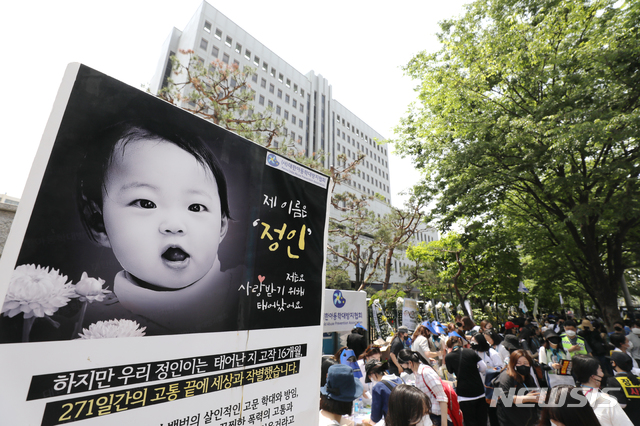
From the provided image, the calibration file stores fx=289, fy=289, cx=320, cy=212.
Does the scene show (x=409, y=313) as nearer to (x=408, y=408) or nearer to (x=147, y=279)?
(x=408, y=408)

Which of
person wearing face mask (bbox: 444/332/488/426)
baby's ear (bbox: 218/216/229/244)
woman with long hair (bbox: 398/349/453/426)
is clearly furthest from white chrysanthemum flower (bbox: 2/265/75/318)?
person wearing face mask (bbox: 444/332/488/426)

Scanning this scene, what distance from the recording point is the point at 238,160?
1.99 m

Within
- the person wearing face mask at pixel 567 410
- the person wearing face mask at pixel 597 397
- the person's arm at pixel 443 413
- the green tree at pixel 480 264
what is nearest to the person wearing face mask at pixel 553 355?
the person wearing face mask at pixel 597 397

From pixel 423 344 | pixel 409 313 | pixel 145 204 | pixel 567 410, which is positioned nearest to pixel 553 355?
pixel 423 344

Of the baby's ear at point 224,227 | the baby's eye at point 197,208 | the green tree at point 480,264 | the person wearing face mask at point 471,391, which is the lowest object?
the person wearing face mask at point 471,391

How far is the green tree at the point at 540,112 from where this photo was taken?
26.2 feet

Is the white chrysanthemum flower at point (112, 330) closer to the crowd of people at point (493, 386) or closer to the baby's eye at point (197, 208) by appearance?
the baby's eye at point (197, 208)

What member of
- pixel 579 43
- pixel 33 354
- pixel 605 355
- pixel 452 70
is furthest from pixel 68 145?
pixel 579 43

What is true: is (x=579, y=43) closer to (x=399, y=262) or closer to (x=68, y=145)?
(x=68, y=145)

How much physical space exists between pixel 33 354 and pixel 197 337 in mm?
663

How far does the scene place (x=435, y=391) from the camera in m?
3.47

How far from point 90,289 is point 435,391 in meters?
3.71

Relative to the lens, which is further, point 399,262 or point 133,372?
point 399,262

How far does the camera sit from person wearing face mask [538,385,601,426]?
2336 mm
